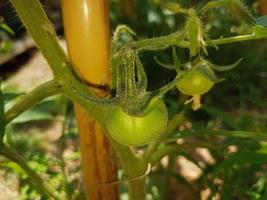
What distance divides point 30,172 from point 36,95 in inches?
6.7

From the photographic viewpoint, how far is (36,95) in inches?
25.3

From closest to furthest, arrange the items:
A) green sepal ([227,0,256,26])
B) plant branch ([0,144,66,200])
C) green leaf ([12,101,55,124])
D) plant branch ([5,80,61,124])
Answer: green sepal ([227,0,256,26]) → plant branch ([5,80,61,124]) → plant branch ([0,144,66,200]) → green leaf ([12,101,55,124])

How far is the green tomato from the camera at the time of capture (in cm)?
51

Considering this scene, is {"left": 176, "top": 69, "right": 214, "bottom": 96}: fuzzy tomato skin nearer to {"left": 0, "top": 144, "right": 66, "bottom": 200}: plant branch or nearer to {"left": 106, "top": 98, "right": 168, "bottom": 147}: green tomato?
{"left": 106, "top": 98, "right": 168, "bottom": 147}: green tomato

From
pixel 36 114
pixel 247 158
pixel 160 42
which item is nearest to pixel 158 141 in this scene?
pixel 247 158

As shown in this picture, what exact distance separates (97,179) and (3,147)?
170 millimetres

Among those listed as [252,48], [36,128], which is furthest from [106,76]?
[252,48]

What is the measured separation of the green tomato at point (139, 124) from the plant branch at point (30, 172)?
258 mm

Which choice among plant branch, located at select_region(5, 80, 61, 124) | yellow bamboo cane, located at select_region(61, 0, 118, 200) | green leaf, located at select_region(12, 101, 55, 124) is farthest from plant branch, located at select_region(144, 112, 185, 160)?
green leaf, located at select_region(12, 101, 55, 124)

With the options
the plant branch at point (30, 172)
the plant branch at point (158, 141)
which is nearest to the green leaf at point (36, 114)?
the plant branch at point (30, 172)

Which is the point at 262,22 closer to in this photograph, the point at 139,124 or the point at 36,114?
the point at 139,124

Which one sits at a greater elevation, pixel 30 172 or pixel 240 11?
pixel 240 11

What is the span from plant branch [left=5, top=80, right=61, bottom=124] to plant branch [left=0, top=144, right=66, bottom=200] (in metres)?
0.08

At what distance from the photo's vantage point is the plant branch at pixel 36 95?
2.04ft
